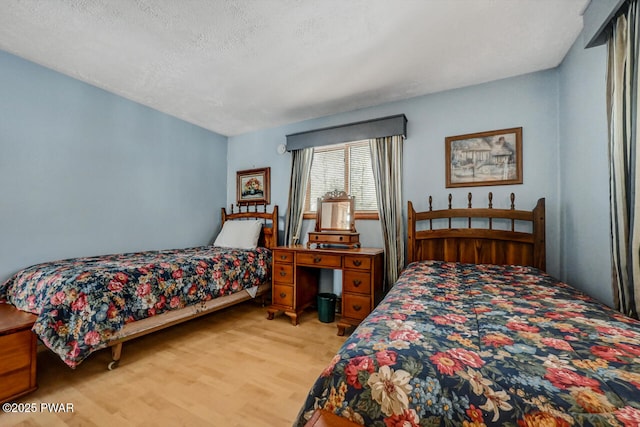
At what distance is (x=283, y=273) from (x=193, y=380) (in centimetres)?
132

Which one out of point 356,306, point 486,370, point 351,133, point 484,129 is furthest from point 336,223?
point 486,370

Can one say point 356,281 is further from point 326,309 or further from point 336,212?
point 336,212

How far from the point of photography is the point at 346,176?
325cm

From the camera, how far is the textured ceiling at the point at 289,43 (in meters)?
1.68

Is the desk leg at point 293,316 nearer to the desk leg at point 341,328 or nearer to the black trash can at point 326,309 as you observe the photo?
the black trash can at point 326,309

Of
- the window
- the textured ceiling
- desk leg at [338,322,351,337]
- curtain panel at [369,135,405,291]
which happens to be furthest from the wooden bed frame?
the textured ceiling

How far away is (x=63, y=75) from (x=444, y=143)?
3.78 metres

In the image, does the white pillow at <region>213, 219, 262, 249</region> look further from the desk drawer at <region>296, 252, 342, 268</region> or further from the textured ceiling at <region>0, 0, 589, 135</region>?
the textured ceiling at <region>0, 0, 589, 135</region>

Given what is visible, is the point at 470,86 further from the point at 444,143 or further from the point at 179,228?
the point at 179,228

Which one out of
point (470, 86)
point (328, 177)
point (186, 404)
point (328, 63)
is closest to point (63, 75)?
point (328, 63)

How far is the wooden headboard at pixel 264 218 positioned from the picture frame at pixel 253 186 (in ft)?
0.31

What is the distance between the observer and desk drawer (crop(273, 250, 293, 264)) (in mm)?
2920

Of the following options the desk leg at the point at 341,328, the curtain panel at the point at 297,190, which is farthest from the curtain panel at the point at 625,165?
the curtain panel at the point at 297,190

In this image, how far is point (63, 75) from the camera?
251 centimetres
